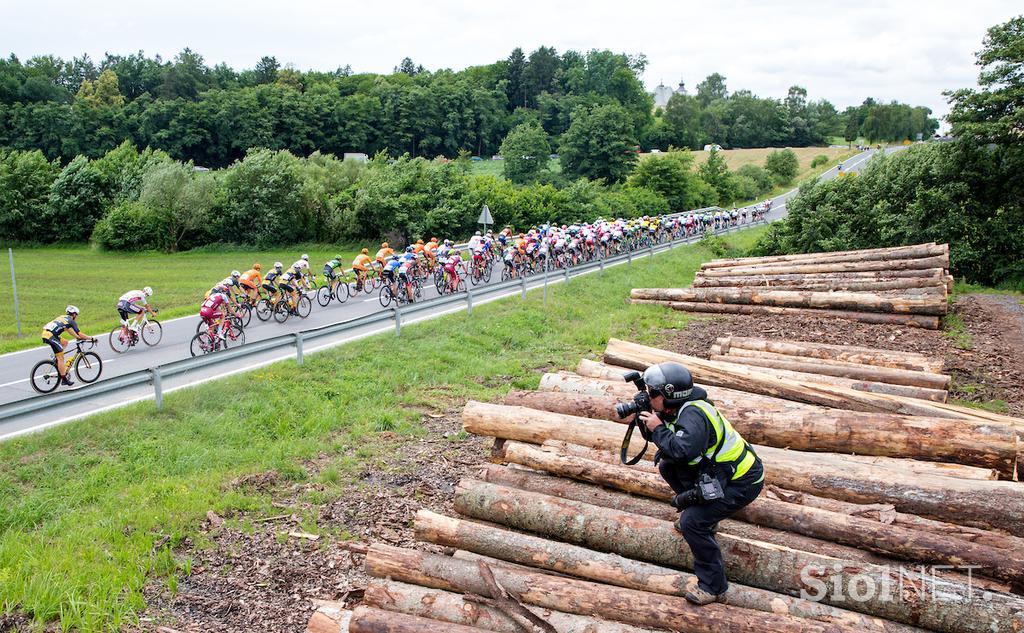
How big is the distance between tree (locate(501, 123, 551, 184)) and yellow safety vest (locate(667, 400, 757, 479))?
2310 inches

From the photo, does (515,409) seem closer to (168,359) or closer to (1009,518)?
(1009,518)

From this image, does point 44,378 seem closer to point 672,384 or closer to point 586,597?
point 586,597

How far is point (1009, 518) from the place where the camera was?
5.65m

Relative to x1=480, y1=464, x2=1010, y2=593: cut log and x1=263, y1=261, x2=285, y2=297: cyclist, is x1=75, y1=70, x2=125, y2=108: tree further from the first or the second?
x1=480, y1=464, x2=1010, y2=593: cut log

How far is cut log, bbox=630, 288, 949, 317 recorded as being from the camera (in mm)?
17266

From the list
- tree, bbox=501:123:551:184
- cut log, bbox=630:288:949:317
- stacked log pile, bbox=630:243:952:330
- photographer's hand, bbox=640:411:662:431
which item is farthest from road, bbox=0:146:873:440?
tree, bbox=501:123:551:184

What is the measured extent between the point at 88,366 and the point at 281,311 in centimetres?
627

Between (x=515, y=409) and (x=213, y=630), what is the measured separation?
352cm

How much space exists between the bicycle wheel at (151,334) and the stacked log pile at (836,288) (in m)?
13.4

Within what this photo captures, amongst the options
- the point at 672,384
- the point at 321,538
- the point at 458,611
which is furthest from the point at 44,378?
the point at 672,384

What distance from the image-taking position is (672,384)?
5156 mm

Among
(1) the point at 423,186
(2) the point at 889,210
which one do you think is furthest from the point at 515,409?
(1) the point at 423,186

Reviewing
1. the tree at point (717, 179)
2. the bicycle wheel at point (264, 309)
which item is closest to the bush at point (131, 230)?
the bicycle wheel at point (264, 309)

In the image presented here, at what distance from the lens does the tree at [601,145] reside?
66625 mm
